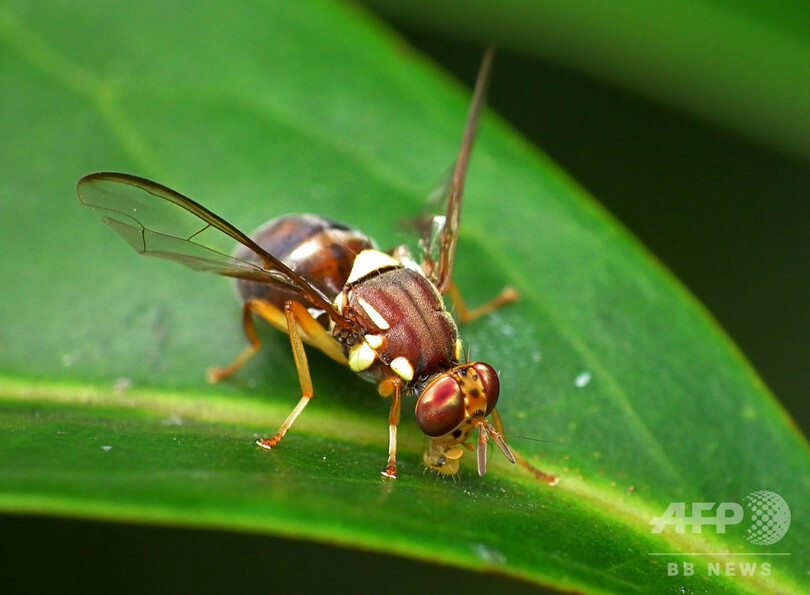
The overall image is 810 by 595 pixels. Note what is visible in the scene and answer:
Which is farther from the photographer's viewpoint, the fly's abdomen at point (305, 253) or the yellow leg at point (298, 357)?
the fly's abdomen at point (305, 253)

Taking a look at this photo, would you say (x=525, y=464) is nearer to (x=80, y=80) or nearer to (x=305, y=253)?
(x=305, y=253)

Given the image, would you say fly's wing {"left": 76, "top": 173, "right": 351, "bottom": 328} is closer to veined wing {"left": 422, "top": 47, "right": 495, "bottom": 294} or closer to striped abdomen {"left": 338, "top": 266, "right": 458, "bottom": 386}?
striped abdomen {"left": 338, "top": 266, "right": 458, "bottom": 386}

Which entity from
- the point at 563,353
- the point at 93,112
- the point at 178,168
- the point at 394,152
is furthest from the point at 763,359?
the point at 93,112

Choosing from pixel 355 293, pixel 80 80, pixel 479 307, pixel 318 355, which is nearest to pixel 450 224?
pixel 479 307

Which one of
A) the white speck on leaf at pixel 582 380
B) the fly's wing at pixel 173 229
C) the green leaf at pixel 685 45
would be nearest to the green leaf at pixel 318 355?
the white speck on leaf at pixel 582 380

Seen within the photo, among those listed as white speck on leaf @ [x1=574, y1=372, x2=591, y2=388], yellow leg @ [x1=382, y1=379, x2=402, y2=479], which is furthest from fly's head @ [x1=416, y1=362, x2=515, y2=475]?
white speck on leaf @ [x1=574, y1=372, x2=591, y2=388]

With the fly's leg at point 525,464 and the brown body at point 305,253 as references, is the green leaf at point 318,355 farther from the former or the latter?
the brown body at point 305,253

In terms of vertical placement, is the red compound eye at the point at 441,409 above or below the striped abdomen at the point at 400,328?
below
